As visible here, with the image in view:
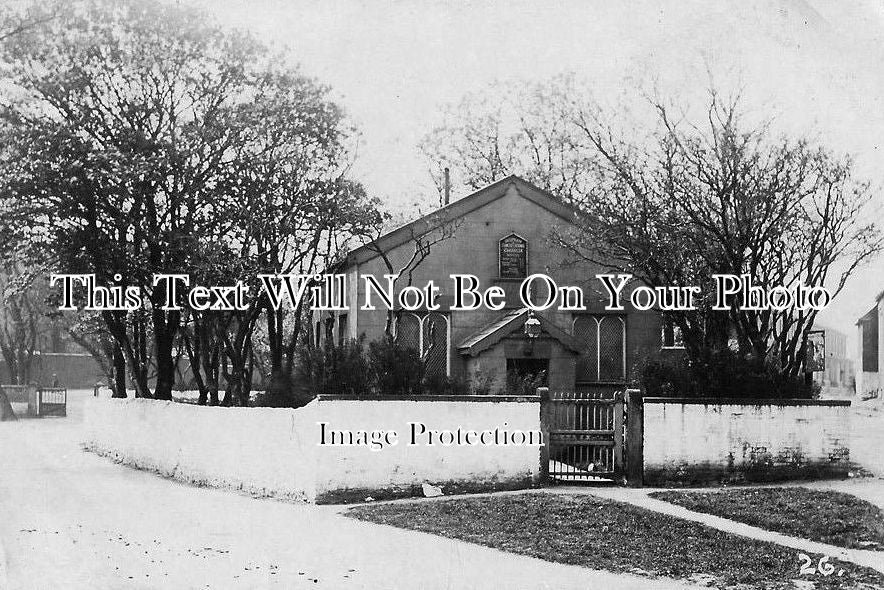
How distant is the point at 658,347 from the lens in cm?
2170

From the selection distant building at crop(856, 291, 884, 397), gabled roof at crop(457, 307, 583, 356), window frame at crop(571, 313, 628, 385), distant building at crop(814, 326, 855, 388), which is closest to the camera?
distant building at crop(814, 326, 855, 388)

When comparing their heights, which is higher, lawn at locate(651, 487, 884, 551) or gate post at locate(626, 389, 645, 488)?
gate post at locate(626, 389, 645, 488)

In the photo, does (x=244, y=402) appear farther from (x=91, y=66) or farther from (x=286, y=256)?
(x=91, y=66)

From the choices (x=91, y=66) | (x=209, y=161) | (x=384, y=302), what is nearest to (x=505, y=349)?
(x=384, y=302)

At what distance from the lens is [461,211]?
2155cm

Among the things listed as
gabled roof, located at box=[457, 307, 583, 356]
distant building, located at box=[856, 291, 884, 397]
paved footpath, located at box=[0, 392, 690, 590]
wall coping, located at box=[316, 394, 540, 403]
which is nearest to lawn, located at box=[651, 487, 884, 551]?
wall coping, located at box=[316, 394, 540, 403]

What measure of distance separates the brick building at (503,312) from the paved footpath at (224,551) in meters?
5.72

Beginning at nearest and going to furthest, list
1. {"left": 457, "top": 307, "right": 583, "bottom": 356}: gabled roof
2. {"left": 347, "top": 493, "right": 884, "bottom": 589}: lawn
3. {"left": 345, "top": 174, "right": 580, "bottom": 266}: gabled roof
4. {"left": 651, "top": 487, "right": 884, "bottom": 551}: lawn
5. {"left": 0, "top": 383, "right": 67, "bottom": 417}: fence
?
1. {"left": 347, "top": 493, "right": 884, "bottom": 589}: lawn
2. {"left": 651, "top": 487, "right": 884, "bottom": 551}: lawn
3. {"left": 457, "top": 307, "right": 583, "bottom": 356}: gabled roof
4. {"left": 345, "top": 174, "right": 580, "bottom": 266}: gabled roof
5. {"left": 0, "top": 383, "right": 67, "bottom": 417}: fence

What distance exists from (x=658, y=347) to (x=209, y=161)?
983 cm

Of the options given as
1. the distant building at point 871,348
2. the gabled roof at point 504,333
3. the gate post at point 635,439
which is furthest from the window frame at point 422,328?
the distant building at point 871,348

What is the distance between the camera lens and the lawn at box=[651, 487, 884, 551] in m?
13.2

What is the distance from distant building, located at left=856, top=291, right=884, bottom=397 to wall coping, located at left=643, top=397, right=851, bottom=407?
6.07 ft

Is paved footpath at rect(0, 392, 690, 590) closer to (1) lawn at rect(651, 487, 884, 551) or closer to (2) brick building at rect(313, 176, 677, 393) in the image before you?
(1) lawn at rect(651, 487, 884, 551)

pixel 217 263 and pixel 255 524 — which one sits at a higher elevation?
pixel 217 263
